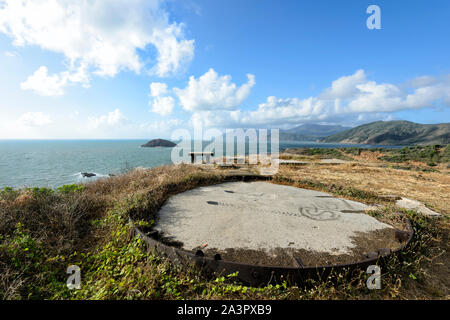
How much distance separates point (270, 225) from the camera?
14.0ft

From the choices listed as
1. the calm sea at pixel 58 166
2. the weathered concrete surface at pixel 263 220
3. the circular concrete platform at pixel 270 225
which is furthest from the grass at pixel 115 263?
the calm sea at pixel 58 166

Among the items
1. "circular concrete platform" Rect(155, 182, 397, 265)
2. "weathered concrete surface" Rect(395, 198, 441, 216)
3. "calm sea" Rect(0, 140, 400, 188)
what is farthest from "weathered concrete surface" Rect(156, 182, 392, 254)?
"calm sea" Rect(0, 140, 400, 188)

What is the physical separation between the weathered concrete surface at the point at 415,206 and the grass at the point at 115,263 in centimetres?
60

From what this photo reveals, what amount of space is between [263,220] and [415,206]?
5.17 meters

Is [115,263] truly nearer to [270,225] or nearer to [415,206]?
[270,225]

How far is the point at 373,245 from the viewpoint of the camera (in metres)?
3.59

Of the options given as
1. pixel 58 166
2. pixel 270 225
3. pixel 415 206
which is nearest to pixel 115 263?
pixel 270 225

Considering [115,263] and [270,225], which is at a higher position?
[270,225]

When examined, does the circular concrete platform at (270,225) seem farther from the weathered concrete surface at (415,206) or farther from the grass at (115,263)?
the weathered concrete surface at (415,206)

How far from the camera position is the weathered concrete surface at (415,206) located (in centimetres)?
520
